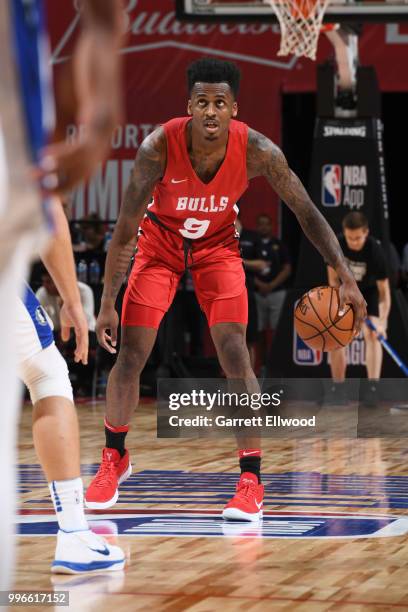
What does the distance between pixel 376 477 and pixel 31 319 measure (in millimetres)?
3290

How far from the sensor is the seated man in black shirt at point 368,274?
9.75 metres

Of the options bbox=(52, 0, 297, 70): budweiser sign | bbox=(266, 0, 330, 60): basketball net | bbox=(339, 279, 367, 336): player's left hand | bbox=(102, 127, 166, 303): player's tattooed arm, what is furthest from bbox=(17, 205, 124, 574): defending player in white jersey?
bbox=(52, 0, 297, 70): budweiser sign

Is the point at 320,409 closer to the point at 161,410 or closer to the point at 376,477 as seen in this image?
the point at 161,410

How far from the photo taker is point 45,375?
11.1ft

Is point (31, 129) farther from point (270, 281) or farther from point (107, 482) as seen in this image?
point (270, 281)

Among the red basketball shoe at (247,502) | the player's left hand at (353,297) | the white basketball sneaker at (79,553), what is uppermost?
the player's left hand at (353,297)

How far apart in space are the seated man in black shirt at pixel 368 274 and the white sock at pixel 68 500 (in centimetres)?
641

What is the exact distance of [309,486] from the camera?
578cm

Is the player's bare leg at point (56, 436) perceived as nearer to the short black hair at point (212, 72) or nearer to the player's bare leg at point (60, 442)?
the player's bare leg at point (60, 442)

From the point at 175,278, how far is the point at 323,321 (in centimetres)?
103

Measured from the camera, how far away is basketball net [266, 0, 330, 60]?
8.75 meters

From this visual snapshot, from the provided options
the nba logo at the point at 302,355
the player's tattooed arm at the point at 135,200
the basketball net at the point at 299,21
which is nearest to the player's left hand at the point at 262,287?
the nba logo at the point at 302,355

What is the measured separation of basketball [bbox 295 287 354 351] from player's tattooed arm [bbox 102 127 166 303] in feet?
4.14

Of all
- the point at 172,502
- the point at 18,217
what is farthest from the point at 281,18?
the point at 18,217
